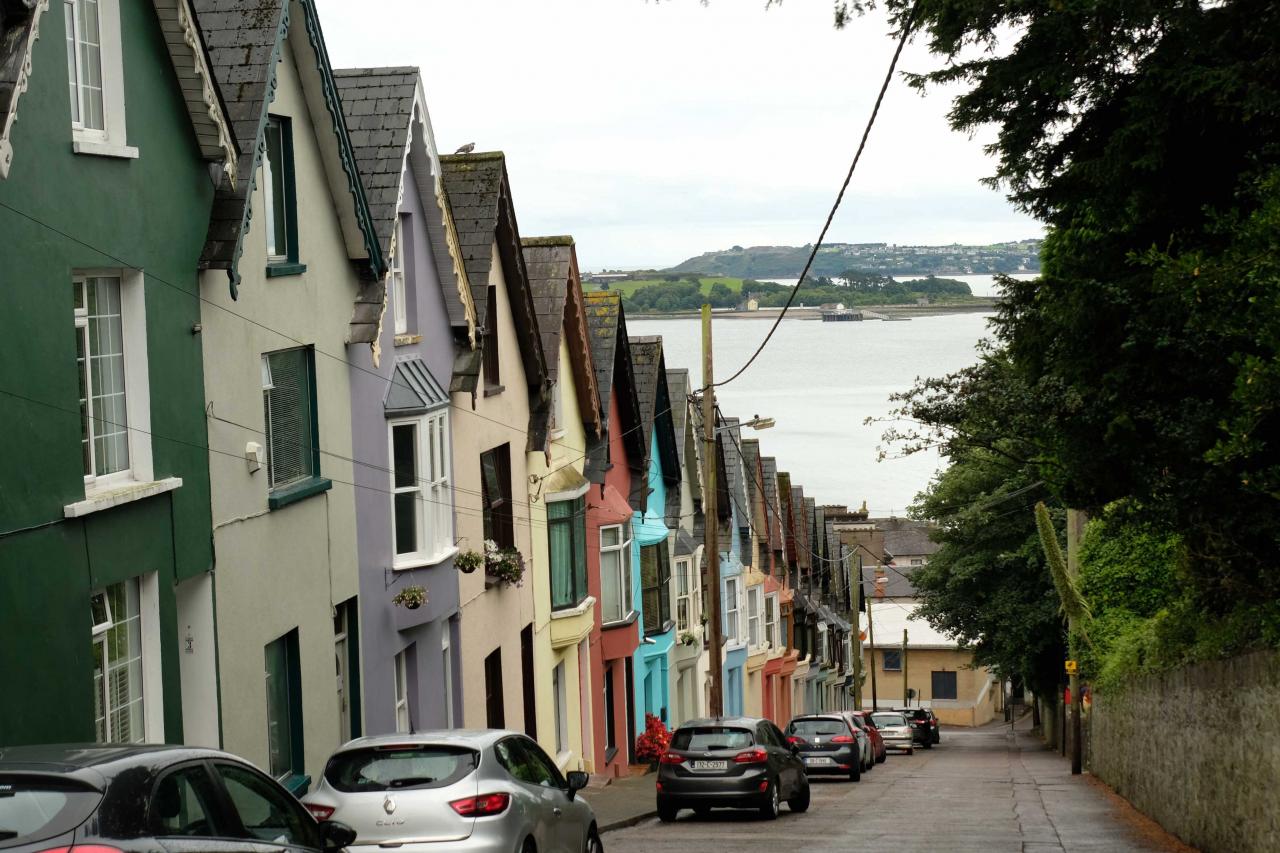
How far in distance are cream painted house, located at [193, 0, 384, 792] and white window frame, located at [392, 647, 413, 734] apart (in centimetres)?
185

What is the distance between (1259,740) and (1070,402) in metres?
3.71

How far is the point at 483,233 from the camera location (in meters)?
24.0

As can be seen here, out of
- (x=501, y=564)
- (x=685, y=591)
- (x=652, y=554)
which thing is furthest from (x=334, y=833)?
(x=685, y=591)

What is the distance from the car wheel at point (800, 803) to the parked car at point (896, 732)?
31.9m

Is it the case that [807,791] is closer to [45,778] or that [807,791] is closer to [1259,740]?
[1259,740]

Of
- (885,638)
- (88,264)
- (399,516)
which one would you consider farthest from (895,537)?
(88,264)

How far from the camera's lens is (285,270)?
16.2m

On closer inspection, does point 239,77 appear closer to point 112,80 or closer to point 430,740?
point 112,80

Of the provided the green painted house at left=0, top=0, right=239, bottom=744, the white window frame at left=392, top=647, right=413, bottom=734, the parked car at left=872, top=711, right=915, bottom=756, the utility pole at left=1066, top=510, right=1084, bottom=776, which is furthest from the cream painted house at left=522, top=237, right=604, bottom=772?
the parked car at left=872, top=711, right=915, bottom=756

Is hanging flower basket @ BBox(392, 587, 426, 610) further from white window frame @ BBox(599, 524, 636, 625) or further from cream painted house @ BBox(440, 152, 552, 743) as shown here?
white window frame @ BBox(599, 524, 636, 625)

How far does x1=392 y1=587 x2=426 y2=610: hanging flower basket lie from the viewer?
19.2 meters

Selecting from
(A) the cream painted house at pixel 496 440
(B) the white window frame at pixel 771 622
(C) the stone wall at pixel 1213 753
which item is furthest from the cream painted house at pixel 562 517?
(B) the white window frame at pixel 771 622

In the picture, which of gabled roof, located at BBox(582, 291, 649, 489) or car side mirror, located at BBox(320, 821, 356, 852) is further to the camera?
gabled roof, located at BBox(582, 291, 649, 489)

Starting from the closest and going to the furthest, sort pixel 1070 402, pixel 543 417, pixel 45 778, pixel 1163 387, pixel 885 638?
pixel 45 778 → pixel 1163 387 → pixel 1070 402 → pixel 543 417 → pixel 885 638
